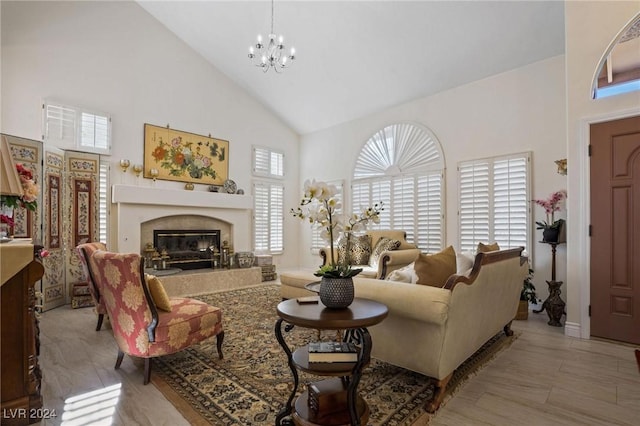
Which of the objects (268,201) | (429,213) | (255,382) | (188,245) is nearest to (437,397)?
(255,382)

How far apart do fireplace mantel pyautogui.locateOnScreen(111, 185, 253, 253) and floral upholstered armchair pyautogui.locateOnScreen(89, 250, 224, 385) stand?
3.05m

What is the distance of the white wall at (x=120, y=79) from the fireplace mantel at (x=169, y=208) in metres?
0.29

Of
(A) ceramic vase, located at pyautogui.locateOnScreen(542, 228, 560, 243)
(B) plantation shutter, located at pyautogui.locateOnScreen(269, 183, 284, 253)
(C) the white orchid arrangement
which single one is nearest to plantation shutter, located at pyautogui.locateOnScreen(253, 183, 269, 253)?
(B) plantation shutter, located at pyautogui.locateOnScreen(269, 183, 284, 253)

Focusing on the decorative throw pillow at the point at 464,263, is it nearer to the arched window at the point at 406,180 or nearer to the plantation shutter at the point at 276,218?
the arched window at the point at 406,180

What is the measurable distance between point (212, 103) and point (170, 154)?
1.40m

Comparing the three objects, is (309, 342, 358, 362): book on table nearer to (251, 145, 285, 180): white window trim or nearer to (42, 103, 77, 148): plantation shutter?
(42, 103, 77, 148): plantation shutter

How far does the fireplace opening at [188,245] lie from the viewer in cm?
583

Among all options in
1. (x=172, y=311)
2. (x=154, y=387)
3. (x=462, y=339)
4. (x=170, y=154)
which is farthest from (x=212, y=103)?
(x=462, y=339)

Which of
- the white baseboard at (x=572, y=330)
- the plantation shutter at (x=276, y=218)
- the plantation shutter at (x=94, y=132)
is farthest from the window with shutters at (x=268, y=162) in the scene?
the white baseboard at (x=572, y=330)

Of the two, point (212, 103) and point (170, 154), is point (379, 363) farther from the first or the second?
point (212, 103)

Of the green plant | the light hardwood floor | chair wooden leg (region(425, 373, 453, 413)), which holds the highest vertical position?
the green plant

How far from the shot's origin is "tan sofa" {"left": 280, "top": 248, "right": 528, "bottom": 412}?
2.03 meters

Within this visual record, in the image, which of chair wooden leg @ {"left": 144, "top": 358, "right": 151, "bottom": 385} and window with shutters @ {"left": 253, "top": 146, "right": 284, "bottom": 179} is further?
window with shutters @ {"left": 253, "top": 146, "right": 284, "bottom": 179}

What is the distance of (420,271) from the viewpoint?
231cm
